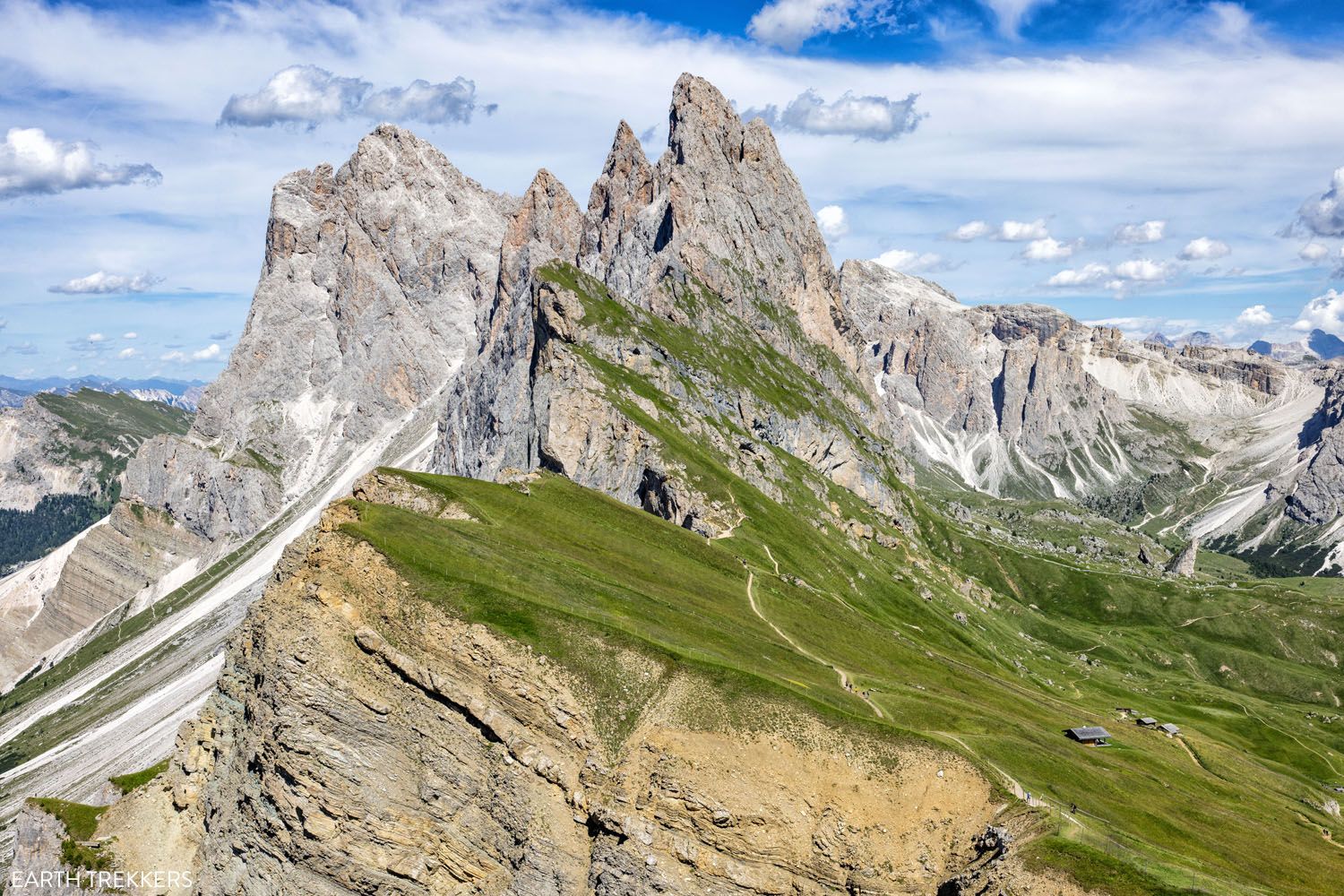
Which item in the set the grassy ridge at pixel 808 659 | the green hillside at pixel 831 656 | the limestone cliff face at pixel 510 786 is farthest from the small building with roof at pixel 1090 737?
the limestone cliff face at pixel 510 786

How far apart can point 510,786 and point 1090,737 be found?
287 feet

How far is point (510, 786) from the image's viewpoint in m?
58.3

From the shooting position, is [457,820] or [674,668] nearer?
[457,820]

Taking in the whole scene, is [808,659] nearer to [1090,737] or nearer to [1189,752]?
[1090,737]

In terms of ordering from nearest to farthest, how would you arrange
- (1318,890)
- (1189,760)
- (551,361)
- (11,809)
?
1. (1318,890)
2. (1189,760)
3. (551,361)
4. (11,809)

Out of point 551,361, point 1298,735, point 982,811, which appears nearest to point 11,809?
point 551,361

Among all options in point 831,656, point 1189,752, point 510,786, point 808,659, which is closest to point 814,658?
point 808,659

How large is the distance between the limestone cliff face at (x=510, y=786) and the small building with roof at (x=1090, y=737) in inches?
2443

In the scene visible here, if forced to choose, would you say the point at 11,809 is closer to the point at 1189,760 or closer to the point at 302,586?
the point at 302,586

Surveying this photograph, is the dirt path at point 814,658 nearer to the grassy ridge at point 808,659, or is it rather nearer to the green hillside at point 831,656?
the green hillside at point 831,656

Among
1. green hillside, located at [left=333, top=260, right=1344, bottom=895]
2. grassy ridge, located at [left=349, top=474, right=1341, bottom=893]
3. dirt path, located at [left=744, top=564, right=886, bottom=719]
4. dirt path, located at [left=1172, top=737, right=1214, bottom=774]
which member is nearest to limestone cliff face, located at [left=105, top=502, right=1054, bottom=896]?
grassy ridge, located at [left=349, top=474, right=1341, bottom=893]

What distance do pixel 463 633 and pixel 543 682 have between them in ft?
23.4

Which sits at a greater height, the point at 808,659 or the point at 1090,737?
the point at 808,659

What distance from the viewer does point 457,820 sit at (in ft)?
193
